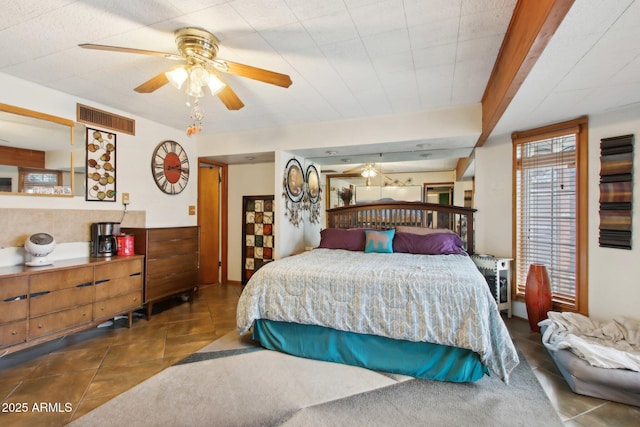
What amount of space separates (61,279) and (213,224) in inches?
111

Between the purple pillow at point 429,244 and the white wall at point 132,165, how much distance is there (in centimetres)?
321

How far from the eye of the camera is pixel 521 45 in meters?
1.78

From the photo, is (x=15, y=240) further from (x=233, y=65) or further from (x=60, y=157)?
(x=233, y=65)

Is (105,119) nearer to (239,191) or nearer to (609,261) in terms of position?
(239,191)

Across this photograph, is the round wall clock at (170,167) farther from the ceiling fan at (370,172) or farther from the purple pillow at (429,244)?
the purple pillow at (429,244)

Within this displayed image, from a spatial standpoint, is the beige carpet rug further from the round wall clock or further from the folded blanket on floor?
the round wall clock

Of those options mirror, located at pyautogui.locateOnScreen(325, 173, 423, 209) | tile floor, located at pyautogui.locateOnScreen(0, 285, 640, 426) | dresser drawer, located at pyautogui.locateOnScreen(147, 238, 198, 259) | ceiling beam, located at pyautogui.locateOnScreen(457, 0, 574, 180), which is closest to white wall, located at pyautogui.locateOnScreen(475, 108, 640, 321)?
tile floor, located at pyautogui.locateOnScreen(0, 285, 640, 426)

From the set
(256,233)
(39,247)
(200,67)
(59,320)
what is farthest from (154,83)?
(256,233)

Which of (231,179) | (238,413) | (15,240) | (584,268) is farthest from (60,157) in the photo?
(584,268)

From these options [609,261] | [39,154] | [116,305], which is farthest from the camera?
[116,305]

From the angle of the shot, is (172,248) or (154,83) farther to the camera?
(172,248)

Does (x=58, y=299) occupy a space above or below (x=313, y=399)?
above

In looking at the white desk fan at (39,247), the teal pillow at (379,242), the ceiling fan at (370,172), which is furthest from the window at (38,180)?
the ceiling fan at (370,172)

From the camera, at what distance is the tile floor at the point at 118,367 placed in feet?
6.24
